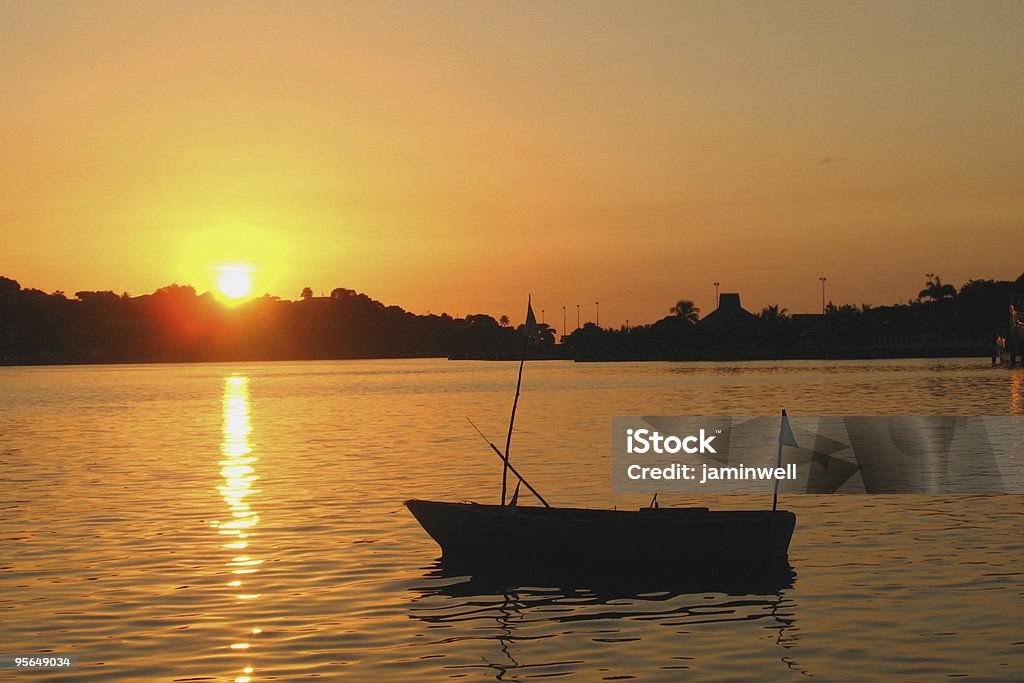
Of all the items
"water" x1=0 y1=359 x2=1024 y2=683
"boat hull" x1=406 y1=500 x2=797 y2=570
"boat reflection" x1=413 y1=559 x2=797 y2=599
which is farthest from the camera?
"boat hull" x1=406 y1=500 x2=797 y2=570

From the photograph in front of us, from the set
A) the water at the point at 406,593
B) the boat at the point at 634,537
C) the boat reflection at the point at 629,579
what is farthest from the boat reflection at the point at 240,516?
the boat at the point at 634,537

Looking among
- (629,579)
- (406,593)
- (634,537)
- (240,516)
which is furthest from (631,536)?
(240,516)

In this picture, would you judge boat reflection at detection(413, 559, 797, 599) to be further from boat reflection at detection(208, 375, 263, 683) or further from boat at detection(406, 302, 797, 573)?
boat reflection at detection(208, 375, 263, 683)

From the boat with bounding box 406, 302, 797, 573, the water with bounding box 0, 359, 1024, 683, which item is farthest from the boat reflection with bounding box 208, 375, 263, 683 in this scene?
the boat with bounding box 406, 302, 797, 573

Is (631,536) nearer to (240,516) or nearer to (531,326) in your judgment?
(531,326)

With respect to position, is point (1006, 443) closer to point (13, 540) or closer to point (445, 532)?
point (445, 532)

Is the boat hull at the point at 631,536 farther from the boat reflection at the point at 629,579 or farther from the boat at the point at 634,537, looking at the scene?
the boat reflection at the point at 629,579

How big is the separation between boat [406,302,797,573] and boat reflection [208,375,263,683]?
18.0 feet

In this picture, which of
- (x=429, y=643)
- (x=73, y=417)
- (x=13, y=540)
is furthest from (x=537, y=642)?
(x=73, y=417)

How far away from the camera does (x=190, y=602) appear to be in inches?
969

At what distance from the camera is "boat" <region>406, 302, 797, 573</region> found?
87.4ft

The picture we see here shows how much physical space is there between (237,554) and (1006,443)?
43.5 m

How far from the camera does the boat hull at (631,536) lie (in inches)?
1048

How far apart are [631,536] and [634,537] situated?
0.23 ft
